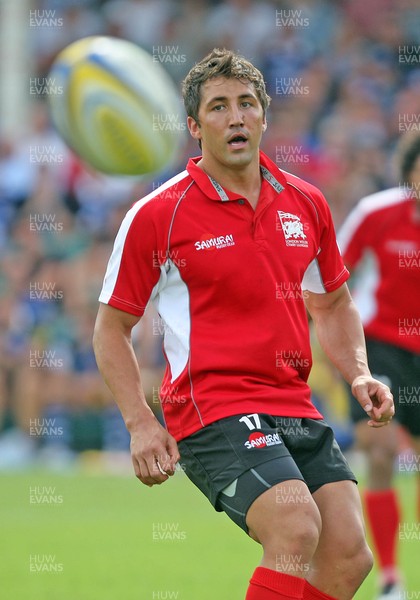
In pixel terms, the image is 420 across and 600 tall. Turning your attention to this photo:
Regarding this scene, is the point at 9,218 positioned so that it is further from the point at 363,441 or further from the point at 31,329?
the point at 363,441

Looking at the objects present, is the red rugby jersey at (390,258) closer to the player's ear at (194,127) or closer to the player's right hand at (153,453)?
the player's ear at (194,127)

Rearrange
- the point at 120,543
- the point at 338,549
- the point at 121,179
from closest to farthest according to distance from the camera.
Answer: the point at 338,549
the point at 120,543
the point at 121,179

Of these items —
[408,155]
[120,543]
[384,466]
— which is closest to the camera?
[384,466]

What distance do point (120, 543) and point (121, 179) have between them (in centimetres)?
445

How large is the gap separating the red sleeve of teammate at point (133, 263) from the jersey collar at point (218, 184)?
0.30 m

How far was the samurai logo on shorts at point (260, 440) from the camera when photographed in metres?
4.42

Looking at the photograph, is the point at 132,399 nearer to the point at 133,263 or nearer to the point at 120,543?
the point at 133,263

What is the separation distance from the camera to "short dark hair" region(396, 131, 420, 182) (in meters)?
6.97

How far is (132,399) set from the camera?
4512mm

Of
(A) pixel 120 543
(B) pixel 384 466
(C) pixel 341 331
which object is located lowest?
(A) pixel 120 543

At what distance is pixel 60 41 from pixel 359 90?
4023 mm

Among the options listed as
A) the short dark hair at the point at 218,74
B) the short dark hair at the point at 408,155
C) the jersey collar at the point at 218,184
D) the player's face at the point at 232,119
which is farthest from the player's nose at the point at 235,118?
the short dark hair at the point at 408,155

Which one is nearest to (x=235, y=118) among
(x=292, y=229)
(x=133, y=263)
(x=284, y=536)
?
(x=292, y=229)

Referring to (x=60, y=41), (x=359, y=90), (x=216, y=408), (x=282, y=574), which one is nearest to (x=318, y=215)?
(x=216, y=408)
